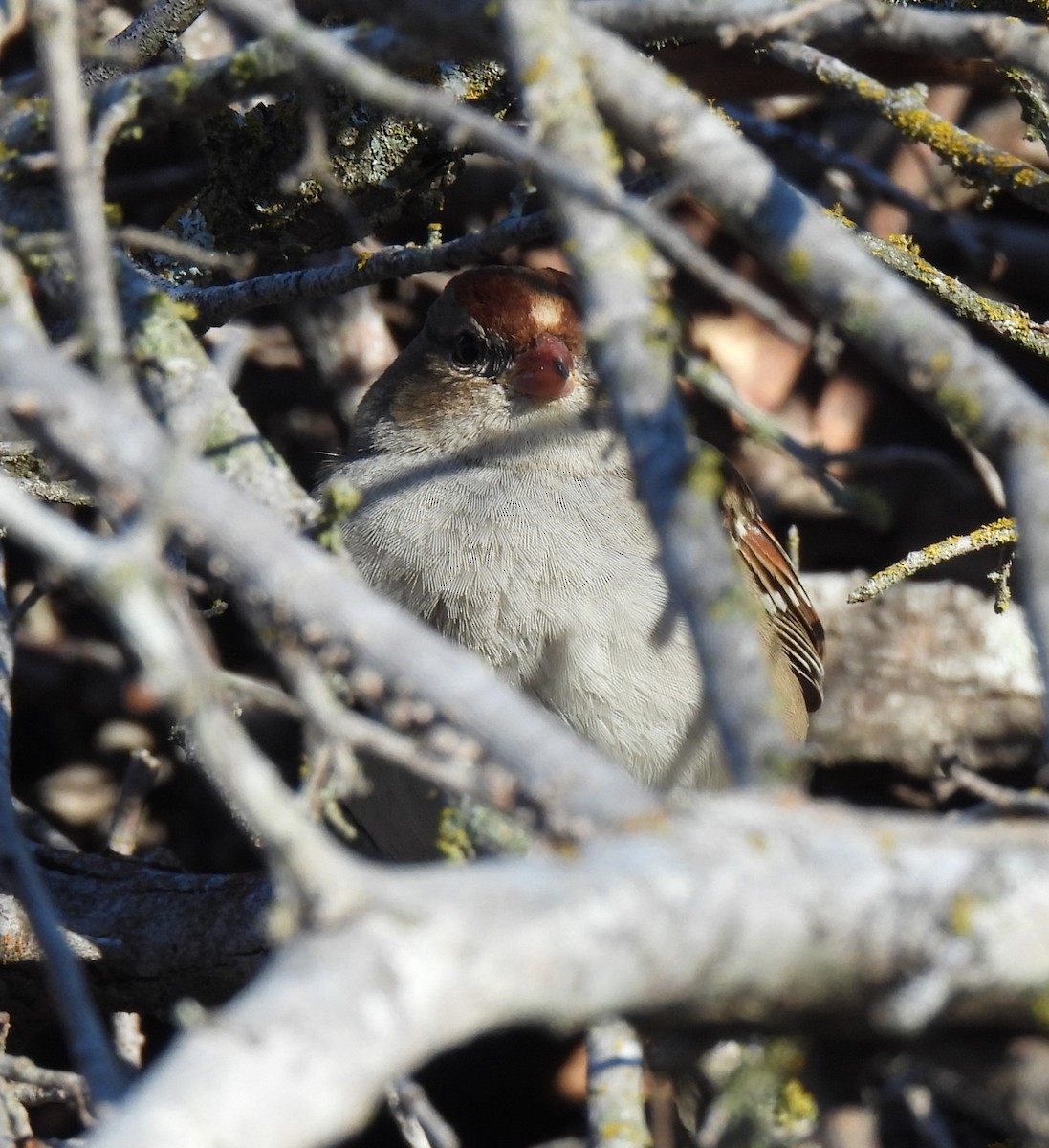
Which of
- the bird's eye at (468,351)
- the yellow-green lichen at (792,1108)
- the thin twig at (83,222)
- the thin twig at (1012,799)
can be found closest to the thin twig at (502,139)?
the thin twig at (83,222)

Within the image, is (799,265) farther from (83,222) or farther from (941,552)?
(941,552)

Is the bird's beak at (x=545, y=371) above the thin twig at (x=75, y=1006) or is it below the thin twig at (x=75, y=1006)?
below

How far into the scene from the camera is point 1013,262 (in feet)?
18.1

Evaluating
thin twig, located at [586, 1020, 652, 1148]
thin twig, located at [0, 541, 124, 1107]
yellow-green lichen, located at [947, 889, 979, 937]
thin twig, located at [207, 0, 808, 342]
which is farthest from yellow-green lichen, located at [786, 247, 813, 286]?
thin twig, located at [586, 1020, 652, 1148]

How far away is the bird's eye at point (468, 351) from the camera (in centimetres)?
444

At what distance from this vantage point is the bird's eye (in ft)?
14.6

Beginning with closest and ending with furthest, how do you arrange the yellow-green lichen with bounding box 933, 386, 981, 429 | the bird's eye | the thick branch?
the thick branch
the yellow-green lichen with bounding box 933, 386, 981, 429
the bird's eye

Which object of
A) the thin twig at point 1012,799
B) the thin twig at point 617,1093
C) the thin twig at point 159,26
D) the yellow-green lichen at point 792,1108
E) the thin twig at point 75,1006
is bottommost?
the thin twig at point 617,1093

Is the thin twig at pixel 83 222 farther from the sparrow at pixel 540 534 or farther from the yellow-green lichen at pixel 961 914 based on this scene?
the sparrow at pixel 540 534

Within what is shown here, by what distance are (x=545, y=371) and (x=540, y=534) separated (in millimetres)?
658

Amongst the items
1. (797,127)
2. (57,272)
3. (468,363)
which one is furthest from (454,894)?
(797,127)

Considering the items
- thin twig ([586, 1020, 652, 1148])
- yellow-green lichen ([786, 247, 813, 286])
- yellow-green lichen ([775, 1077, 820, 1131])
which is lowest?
thin twig ([586, 1020, 652, 1148])

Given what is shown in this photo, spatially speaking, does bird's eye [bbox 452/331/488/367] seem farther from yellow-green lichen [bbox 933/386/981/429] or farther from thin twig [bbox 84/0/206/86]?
yellow-green lichen [bbox 933/386/981/429]

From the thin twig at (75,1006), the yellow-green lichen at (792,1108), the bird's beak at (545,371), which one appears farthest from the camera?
the bird's beak at (545,371)
